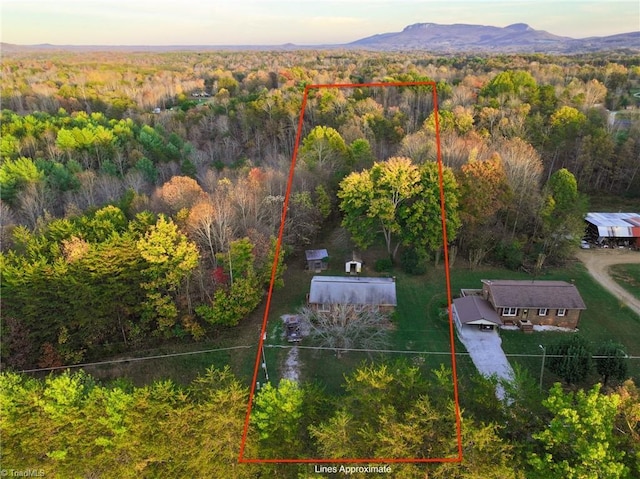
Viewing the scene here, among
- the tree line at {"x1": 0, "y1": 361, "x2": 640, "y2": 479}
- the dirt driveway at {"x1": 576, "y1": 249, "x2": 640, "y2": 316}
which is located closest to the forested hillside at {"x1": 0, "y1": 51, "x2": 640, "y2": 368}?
the dirt driveway at {"x1": 576, "y1": 249, "x2": 640, "y2": 316}

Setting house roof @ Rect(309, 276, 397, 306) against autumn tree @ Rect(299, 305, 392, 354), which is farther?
house roof @ Rect(309, 276, 397, 306)

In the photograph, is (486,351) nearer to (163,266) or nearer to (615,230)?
(163,266)

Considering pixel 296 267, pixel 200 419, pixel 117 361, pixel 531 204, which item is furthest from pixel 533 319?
pixel 117 361

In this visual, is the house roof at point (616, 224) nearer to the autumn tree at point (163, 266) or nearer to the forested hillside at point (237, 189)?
the forested hillside at point (237, 189)

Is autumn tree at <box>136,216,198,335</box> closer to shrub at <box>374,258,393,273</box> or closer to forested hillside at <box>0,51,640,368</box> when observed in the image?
forested hillside at <box>0,51,640,368</box>

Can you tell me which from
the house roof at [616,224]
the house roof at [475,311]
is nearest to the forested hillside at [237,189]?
the house roof at [616,224]

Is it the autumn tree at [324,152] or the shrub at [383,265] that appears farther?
the autumn tree at [324,152]

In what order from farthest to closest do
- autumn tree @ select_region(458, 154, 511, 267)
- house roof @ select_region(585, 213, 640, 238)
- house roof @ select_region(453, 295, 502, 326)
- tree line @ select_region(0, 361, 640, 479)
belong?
1. house roof @ select_region(585, 213, 640, 238)
2. autumn tree @ select_region(458, 154, 511, 267)
3. house roof @ select_region(453, 295, 502, 326)
4. tree line @ select_region(0, 361, 640, 479)
